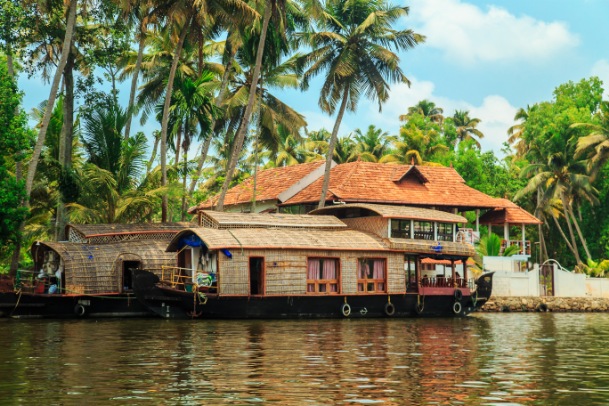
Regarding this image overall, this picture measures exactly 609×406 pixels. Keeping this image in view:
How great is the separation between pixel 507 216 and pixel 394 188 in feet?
20.4

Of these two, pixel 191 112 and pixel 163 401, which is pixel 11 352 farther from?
pixel 191 112

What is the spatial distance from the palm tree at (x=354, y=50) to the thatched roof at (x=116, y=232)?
8802 millimetres

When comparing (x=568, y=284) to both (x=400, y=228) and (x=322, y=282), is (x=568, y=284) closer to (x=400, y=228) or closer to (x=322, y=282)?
(x=400, y=228)

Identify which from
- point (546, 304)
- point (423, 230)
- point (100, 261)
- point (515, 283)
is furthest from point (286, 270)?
point (546, 304)

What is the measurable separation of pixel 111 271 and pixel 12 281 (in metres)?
2.83

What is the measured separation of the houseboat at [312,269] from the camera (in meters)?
24.1

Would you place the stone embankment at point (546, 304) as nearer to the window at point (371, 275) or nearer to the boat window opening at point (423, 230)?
the boat window opening at point (423, 230)

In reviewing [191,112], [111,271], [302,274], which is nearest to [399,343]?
[302,274]

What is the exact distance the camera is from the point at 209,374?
37.5 feet

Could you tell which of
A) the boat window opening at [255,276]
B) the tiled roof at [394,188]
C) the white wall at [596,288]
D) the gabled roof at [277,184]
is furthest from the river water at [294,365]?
the white wall at [596,288]

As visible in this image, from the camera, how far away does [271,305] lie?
24.7m

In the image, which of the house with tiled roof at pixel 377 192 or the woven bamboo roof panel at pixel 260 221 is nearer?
the woven bamboo roof panel at pixel 260 221

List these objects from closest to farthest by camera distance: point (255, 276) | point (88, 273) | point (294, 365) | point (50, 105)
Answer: point (294, 365) → point (88, 273) → point (50, 105) → point (255, 276)

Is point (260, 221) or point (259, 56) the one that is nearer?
point (260, 221)
